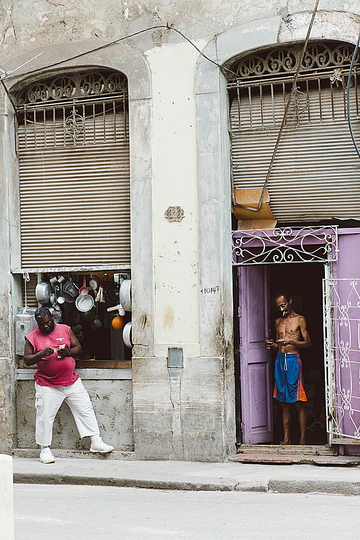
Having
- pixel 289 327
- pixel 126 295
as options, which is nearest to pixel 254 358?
pixel 289 327

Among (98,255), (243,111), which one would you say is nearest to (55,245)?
(98,255)

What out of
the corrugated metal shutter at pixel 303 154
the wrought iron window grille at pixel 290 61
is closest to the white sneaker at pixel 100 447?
the corrugated metal shutter at pixel 303 154

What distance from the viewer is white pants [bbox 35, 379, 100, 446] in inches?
326

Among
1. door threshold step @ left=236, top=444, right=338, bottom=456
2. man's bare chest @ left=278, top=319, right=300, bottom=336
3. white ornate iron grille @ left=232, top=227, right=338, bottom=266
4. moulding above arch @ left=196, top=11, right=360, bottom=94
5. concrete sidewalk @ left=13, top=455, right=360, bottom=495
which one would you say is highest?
moulding above arch @ left=196, top=11, right=360, bottom=94

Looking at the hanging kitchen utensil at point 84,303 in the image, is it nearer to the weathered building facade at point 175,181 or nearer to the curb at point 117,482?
the weathered building facade at point 175,181

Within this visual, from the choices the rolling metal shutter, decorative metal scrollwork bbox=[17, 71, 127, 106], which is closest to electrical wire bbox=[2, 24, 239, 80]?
decorative metal scrollwork bbox=[17, 71, 127, 106]

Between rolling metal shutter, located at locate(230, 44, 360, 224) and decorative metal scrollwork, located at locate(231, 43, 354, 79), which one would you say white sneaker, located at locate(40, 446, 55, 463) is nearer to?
rolling metal shutter, located at locate(230, 44, 360, 224)

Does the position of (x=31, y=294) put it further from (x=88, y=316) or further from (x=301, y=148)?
(x=301, y=148)

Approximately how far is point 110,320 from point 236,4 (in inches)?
161

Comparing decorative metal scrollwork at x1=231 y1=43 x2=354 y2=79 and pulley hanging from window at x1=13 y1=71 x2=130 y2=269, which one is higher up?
decorative metal scrollwork at x1=231 y1=43 x2=354 y2=79

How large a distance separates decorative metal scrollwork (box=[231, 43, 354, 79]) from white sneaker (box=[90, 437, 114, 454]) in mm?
4613

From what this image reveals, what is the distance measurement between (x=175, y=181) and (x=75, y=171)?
4.72 feet

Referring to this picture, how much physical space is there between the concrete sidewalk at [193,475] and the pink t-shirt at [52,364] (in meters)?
0.95

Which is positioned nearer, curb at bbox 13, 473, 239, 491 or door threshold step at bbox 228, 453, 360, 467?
curb at bbox 13, 473, 239, 491
